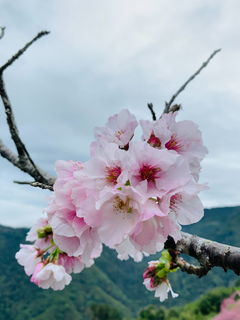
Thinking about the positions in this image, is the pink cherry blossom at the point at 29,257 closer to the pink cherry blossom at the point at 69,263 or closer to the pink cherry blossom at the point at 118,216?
the pink cherry blossom at the point at 69,263

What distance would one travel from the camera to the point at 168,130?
0.79m

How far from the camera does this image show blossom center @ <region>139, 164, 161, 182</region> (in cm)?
75

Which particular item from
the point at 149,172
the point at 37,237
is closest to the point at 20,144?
the point at 37,237

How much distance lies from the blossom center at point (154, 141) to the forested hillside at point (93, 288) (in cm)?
6479

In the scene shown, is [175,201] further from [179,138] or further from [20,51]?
[20,51]

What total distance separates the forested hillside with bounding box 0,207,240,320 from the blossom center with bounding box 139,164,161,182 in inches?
2552

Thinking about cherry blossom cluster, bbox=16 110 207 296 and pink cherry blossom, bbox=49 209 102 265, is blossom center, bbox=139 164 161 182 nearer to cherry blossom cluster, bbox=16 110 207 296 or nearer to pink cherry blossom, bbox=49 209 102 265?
cherry blossom cluster, bbox=16 110 207 296

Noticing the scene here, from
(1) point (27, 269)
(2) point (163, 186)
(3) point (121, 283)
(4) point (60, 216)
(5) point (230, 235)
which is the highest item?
(2) point (163, 186)

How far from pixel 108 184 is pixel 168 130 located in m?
0.15

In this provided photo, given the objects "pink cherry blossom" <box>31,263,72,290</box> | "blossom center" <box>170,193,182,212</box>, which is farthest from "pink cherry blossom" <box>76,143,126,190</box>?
"pink cherry blossom" <box>31,263,72,290</box>

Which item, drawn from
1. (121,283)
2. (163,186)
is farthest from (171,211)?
(121,283)

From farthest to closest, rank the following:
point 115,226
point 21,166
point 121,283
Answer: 1. point 121,283
2. point 21,166
3. point 115,226

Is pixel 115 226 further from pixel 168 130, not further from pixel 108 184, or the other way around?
pixel 168 130

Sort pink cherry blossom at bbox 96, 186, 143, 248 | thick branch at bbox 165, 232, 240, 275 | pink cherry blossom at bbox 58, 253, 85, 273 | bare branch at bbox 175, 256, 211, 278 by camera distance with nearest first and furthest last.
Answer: pink cherry blossom at bbox 96, 186, 143, 248, thick branch at bbox 165, 232, 240, 275, bare branch at bbox 175, 256, 211, 278, pink cherry blossom at bbox 58, 253, 85, 273
